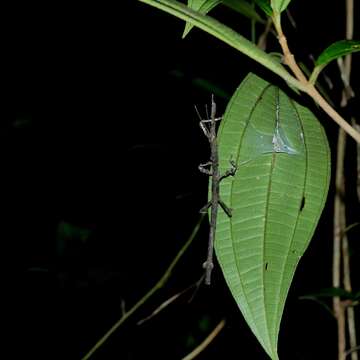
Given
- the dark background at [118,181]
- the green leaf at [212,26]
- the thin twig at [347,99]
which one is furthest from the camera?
the dark background at [118,181]

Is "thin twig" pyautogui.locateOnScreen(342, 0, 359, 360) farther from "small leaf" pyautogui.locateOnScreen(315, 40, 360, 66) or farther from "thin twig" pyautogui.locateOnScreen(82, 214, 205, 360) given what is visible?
"small leaf" pyautogui.locateOnScreen(315, 40, 360, 66)

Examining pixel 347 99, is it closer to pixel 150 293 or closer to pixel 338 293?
pixel 338 293

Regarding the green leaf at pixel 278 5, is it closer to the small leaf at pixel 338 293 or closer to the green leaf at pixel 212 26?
the green leaf at pixel 212 26

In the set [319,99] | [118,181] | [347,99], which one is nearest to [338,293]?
[347,99]

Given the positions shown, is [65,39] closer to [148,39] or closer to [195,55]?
[148,39]

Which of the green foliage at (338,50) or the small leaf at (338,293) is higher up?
the green foliage at (338,50)

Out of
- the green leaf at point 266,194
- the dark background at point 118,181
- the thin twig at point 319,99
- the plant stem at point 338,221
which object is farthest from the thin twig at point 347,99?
the thin twig at point 319,99

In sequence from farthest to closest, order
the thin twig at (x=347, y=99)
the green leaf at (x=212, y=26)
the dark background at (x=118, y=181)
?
1. the dark background at (x=118, y=181)
2. the thin twig at (x=347, y=99)
3. the green leaf at (x=212, y=26)
